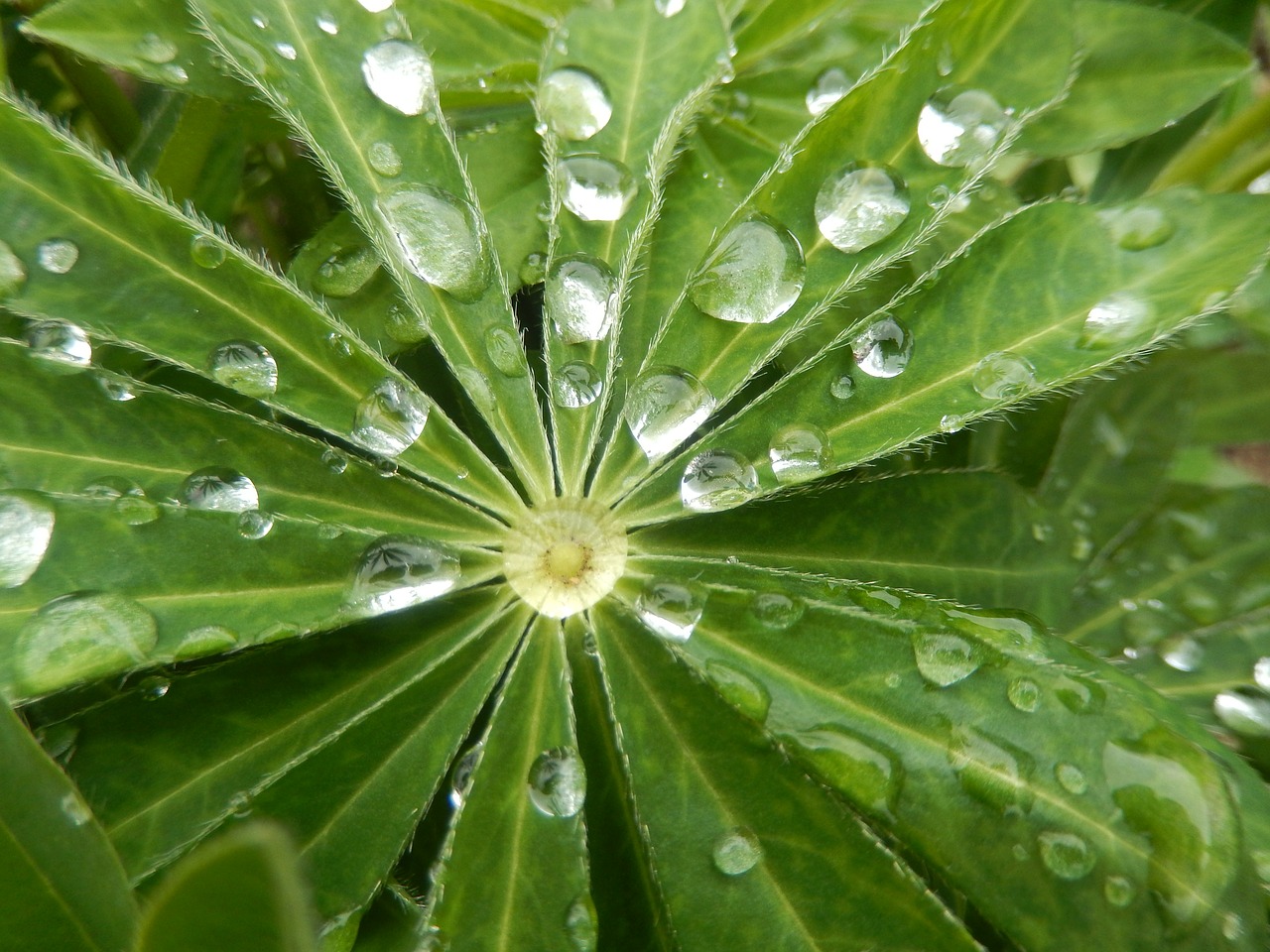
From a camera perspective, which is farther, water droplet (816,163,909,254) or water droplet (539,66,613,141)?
water droplet (539,66,613,141)

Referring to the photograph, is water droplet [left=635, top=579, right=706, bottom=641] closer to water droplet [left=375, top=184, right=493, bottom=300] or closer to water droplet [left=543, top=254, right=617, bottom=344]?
water droplet [left=543, top=254, right=617, bottom=344]

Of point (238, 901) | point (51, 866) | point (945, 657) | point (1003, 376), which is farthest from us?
point (1003, 376)

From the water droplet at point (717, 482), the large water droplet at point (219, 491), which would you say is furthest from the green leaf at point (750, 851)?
the large water droplet at point (219, 491)

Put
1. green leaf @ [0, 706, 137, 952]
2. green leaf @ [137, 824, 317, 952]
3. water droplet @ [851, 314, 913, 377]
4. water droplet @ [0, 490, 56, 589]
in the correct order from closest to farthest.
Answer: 1. green leaf @ [137, 824, 317, 952]
2. green leaf @ [0, 706, 137, 952]
3. water droplet @ [0, 490, 56, 589]
4. water droplet @ [851, 314, 913, 377]

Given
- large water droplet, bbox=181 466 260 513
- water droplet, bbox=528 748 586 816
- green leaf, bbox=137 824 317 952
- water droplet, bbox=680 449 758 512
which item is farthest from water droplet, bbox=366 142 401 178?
green leaf, bbox=137 824 317 952

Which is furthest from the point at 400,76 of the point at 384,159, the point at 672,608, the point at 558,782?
the point at 558,782

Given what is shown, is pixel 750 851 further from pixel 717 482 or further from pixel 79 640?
pixel 79 640

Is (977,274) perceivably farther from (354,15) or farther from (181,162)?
(181,162)
